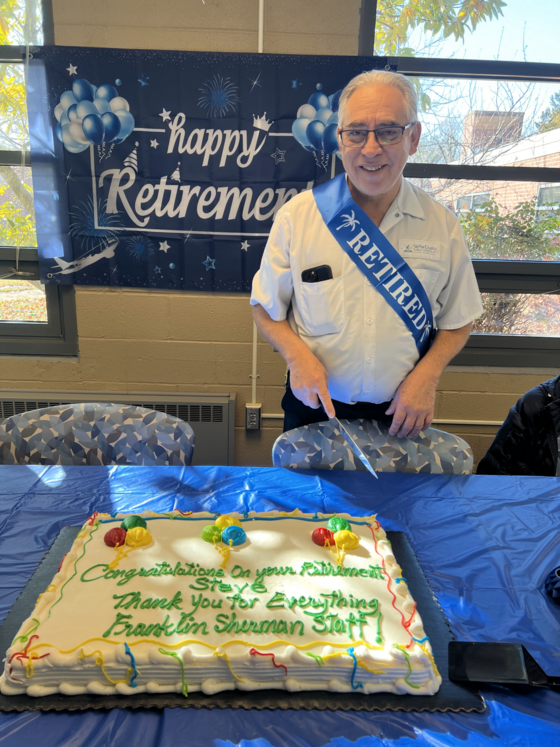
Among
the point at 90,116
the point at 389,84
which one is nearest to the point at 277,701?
the point at 389,84

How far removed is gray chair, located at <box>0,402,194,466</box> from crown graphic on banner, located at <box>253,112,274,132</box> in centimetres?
146

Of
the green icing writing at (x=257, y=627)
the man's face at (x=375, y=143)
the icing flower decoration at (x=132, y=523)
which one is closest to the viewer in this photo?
the green icing writing at (x=257, y=627)

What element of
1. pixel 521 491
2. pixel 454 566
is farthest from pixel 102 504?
pixel 521 491

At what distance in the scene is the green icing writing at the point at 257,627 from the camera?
77cm

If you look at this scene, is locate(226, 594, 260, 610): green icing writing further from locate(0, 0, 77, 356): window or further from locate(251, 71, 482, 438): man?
locate(0, 0, 77, 356): window

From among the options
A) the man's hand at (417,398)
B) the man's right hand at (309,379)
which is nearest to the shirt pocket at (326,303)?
the man's right hand at (309,379)

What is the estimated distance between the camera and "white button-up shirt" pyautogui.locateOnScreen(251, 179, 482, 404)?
1.48 meters

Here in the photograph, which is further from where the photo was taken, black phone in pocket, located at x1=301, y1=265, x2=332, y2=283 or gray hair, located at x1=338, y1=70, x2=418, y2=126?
black phone in pocket, located at x1=301, y1=265, x2=332, y2=283

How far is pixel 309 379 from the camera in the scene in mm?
1348

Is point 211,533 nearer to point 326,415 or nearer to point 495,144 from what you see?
point 326,415

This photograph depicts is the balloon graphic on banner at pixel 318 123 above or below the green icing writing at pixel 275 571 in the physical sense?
above

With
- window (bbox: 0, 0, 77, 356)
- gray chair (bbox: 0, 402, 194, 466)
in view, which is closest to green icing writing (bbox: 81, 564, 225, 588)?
gray chair (bbox: 0, 402, 194, 466)

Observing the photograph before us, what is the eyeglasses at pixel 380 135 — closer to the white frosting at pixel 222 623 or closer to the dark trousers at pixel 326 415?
the dark trousers at pixel 326 415

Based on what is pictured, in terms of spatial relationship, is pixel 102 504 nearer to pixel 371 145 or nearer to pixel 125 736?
Answer: pixel 125 736
